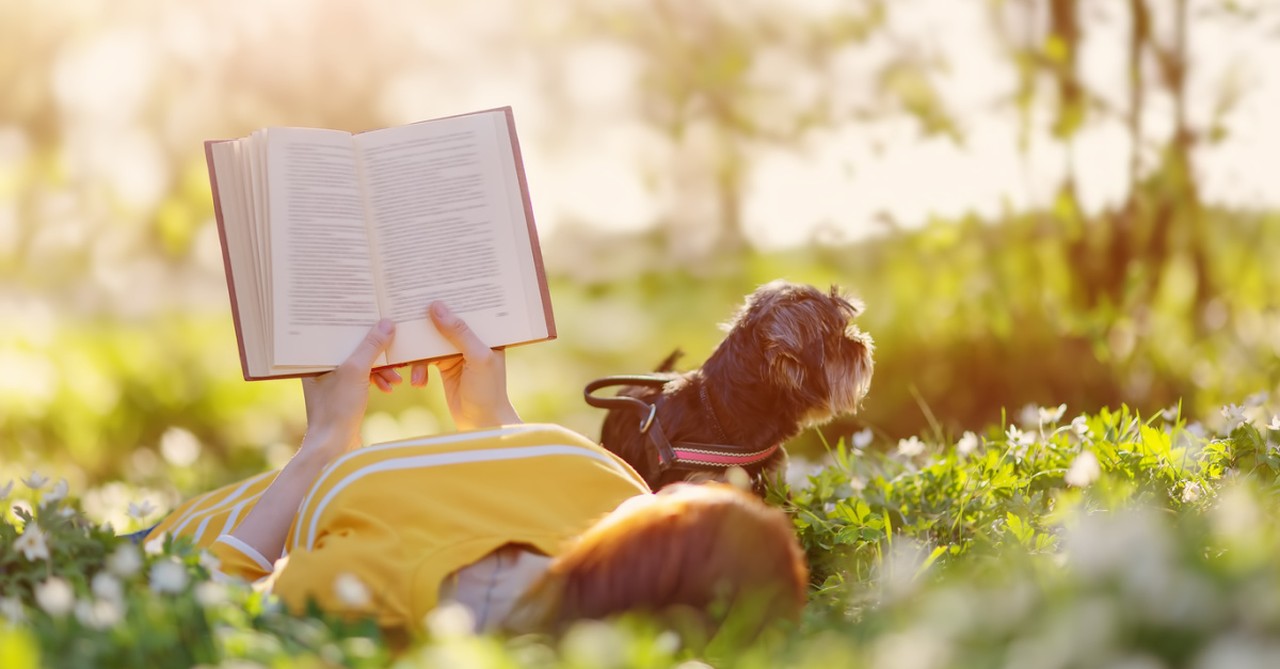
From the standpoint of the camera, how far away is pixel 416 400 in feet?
27.2

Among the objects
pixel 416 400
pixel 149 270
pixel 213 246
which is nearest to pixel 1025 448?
pixel 416 400

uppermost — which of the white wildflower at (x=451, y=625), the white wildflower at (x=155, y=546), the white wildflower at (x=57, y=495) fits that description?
the white wildflower at (x=57, y=495)

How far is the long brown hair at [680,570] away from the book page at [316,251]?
1.22 m

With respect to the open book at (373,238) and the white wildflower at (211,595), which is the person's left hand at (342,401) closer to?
the open book at (373,238)

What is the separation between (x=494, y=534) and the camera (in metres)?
2.30

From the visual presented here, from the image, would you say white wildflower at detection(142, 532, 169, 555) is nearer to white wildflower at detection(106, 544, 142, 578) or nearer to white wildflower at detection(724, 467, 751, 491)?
white wildflower at detection(106, 544, 142, 578)

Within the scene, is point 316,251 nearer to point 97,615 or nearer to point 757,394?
point 97,615

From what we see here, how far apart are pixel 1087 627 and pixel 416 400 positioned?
23.6 ft

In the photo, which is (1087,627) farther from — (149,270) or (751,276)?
(149,270)

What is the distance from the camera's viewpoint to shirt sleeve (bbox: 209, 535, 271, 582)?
8.55ft

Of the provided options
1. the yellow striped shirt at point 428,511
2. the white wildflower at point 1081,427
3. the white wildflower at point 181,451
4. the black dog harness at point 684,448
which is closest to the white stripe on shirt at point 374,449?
the yellow striped shirt at point 428,511

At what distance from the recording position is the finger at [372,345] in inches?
117

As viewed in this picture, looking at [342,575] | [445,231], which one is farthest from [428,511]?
[445,231]

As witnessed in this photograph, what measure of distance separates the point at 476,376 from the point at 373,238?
0.49m
